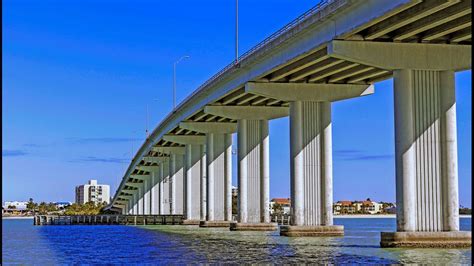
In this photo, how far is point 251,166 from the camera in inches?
3071

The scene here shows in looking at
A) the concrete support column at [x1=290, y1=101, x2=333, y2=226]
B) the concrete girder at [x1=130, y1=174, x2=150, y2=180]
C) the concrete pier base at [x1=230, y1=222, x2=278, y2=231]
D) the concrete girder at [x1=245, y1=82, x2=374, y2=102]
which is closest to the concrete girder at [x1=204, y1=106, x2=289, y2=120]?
the concrete pier base at [x1=230, y1=222, x2=278, y2=231]

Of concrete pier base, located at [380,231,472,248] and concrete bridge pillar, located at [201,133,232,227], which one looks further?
concrete bridge pillar, located at [201,133,232,227]

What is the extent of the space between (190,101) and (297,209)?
961 inches

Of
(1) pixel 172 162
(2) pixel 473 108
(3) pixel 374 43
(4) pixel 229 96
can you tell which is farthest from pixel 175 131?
(2) pixel 473 108

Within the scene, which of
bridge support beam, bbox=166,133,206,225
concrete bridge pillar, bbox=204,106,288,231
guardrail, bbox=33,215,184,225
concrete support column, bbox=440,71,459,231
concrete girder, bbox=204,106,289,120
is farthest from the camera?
guardrail, bbox=33,215,184,225

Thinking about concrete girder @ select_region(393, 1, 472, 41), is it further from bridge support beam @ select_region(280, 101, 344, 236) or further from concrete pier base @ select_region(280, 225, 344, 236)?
concrete pier base @ select_region(280, 225, 344, 236)

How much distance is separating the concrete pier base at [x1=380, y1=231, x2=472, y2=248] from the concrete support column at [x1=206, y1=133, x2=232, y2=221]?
46.3m

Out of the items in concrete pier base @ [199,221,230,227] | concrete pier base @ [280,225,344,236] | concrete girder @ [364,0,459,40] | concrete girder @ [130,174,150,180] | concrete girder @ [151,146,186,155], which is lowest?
concrete pier base @ [199,221,230,227]

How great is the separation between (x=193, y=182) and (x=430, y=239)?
63.1 m

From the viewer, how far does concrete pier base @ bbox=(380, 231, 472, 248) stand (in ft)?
141

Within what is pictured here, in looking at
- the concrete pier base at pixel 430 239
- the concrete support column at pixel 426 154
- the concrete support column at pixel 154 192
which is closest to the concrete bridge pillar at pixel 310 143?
the concrete support column at pixel 426 154

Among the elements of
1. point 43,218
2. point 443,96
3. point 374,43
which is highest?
point 374,43

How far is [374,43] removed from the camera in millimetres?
45781

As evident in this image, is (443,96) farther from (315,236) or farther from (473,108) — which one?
(473,108)
